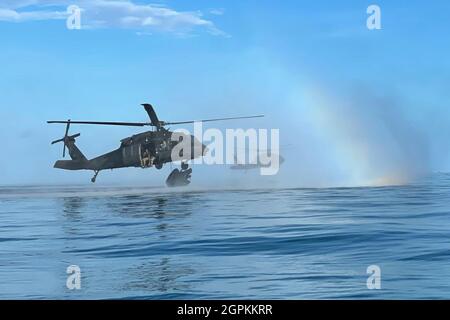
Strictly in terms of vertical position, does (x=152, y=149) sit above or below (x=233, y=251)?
above

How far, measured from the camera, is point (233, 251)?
19.7 m

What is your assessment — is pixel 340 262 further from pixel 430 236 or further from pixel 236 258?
pixel 430 236

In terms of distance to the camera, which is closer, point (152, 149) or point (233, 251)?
point (233, 251)

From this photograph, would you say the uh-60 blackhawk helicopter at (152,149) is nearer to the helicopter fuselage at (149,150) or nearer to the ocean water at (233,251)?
the helicopter fuselage at (149,150)

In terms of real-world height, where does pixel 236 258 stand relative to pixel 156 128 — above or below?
below

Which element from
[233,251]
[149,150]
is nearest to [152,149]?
[149,150]

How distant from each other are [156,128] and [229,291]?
4182 cm

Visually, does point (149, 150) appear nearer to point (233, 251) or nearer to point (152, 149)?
point (152, 149)

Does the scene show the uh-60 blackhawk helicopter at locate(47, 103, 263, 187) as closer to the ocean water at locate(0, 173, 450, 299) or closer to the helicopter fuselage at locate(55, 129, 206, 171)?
the helicopter fuselage at locate(55, 129, 206, 171)

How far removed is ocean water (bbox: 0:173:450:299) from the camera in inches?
559

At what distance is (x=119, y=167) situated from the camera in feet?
184

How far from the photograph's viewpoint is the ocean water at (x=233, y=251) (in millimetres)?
14203

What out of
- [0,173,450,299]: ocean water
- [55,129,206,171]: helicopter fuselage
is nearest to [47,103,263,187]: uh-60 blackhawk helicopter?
[55,129,206,171]: helicopter fuselage
